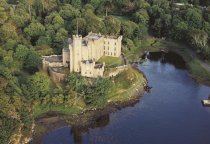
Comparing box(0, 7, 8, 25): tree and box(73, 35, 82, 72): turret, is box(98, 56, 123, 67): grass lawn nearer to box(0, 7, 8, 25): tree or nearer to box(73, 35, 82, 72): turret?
box(73, 35, 82, 72): turret

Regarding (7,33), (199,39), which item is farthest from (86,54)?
(199,39)

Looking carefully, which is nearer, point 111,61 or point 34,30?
point 111,61

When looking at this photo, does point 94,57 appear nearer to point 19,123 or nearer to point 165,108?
point 165,108

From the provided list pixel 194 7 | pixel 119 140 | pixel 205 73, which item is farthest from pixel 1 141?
pixel 194 7

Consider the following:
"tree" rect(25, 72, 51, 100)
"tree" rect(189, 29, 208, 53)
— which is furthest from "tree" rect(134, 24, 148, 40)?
"tree" rect(25, 72, 51, 100)

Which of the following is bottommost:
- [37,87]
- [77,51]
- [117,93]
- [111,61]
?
[117,93]

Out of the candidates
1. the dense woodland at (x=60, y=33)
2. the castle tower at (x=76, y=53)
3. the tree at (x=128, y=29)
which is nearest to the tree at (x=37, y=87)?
the dense woodland at (x=60, y=33)

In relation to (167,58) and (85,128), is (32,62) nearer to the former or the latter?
(85,128)
